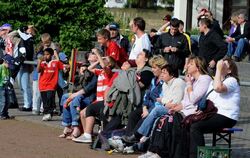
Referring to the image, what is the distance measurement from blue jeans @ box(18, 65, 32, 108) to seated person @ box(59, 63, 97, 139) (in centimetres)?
343

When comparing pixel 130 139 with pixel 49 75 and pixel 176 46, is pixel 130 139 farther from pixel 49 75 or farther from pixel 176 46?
pixel 49 75

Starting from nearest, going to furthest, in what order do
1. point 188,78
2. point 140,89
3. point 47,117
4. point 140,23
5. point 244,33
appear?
1. point 188,78
2. point 140,89
3. point 140,23
4. point 47,117
5. point 244,33

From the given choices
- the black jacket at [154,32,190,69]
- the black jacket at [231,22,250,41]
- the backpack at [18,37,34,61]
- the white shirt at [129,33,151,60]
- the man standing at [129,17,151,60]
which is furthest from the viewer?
the black jacket at [231,22,250,41]

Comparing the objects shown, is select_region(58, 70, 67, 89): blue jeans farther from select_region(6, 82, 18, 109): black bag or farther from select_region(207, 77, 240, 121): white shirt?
select_region(207, 77, 240, 121): white shirt

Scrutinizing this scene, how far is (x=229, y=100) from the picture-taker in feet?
36.9

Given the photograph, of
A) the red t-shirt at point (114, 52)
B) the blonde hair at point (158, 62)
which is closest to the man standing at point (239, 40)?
the red t-shirt at point (114, 52)

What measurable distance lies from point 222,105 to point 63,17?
1383cm

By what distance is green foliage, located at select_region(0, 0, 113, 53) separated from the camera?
78.7 feet

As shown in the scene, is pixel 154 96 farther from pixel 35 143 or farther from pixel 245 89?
pixel 245 89

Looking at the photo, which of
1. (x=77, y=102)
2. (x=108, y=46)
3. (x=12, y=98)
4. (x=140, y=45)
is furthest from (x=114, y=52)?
(x=12, y=98)

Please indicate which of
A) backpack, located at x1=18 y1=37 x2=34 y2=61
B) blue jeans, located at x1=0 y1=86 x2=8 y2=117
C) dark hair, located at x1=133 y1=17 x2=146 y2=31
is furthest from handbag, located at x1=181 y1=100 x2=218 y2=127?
backpack, located at x1=18 y1=37 x2=34 y2=61

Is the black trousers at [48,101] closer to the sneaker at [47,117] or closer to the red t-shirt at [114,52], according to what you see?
the sneaker at [47,117]

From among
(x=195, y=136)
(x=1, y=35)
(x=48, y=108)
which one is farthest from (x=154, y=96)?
(x=1, y=35)

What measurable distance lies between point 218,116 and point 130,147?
1875 mm
